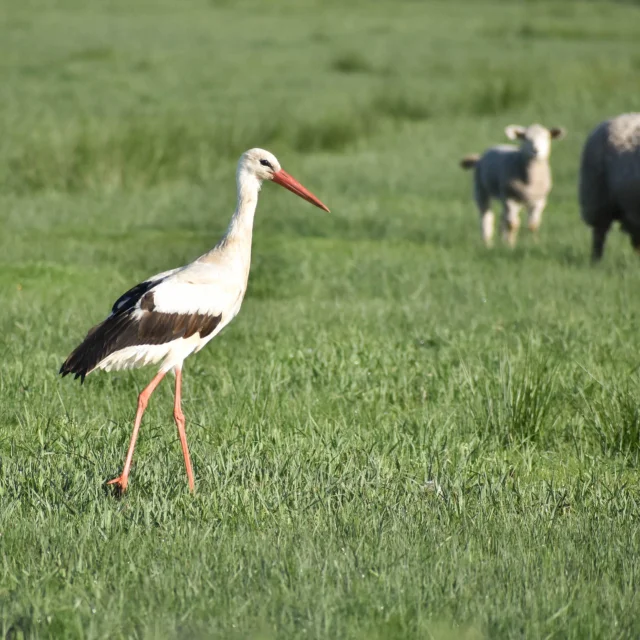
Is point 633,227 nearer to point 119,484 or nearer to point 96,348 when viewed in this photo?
point 96,348

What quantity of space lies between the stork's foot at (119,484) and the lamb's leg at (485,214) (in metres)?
8.92

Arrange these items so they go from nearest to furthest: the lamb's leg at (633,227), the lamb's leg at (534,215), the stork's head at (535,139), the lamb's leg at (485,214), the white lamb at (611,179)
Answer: the white lamb at (611,179)
the lamb's leg at (633,227)
the lamb's leg at (485,214)
the stork's head at (535,139)
the lamb's leg at (534,215)

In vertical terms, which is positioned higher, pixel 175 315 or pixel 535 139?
pixel 535 139

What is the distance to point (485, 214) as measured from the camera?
14.1 meters

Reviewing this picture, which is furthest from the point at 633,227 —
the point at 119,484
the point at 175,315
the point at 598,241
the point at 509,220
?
the point at 119,484

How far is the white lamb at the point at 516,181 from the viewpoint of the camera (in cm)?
1404

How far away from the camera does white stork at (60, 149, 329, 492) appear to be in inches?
215

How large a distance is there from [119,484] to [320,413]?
1.79 m

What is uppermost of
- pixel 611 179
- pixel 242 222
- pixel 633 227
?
pixel 242 222

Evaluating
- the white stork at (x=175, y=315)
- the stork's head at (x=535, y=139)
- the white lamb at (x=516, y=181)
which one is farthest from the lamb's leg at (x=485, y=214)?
the white stork at (x=175, y=315)

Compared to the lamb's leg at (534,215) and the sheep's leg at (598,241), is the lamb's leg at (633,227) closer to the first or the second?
the sheep's leg at (598,241)

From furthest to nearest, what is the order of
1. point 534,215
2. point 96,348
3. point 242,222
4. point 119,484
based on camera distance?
point 534,215 → point 242,222 → point 96,348 → point 119,484

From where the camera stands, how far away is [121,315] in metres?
5.54

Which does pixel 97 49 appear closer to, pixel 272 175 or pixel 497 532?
pixel 272 175
